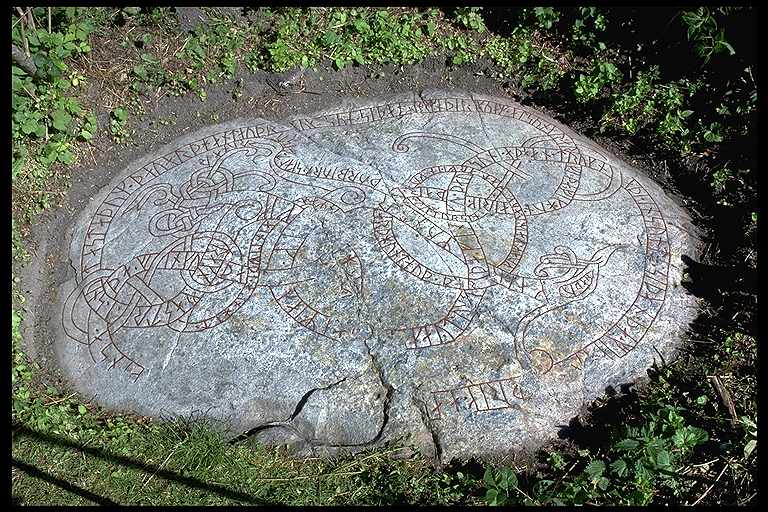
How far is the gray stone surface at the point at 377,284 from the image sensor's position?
3939 mm

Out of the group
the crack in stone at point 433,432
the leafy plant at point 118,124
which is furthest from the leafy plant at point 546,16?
the crack in stone at point 433,432

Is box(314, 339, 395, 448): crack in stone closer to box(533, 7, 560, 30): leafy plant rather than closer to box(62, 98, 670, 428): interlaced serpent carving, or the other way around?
box(62, 98, 670, 428): interlaced serpent carving

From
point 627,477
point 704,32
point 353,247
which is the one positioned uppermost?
point 704,32

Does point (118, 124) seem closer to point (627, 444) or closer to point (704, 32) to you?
point (627, 444)

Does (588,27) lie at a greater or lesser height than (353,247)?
greater

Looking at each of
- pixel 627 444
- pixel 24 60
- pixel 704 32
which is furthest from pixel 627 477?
pixel 24 60

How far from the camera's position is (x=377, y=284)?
4402 millimetres

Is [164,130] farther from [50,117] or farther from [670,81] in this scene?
[670,81]

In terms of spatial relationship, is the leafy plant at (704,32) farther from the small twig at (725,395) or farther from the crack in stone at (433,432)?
the crack in stone at (433,432)

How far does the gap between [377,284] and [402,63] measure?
2.27 metres

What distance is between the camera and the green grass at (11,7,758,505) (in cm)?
350

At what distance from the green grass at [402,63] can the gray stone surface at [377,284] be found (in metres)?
0.18

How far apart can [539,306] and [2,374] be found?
2.83m

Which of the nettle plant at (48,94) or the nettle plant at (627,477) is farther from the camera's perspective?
the nettle plant at (48,94)
